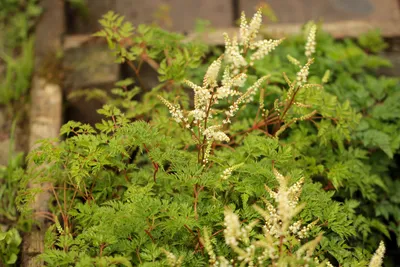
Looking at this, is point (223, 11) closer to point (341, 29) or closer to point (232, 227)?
point (341, 29)

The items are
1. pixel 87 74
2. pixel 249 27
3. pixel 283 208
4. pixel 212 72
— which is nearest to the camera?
pixel 283 208

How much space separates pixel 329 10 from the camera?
16.6 feet

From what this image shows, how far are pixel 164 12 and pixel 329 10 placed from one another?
158 centimetres

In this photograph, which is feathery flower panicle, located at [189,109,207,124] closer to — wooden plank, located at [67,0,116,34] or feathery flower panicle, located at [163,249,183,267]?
feathery flower panicle, located at [163,249,183,267]

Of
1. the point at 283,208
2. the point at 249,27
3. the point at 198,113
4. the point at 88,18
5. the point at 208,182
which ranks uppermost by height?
the point at 249,27

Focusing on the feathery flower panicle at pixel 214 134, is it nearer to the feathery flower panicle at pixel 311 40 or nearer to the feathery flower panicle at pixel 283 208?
the feathery flower panicle at pixel 283 208

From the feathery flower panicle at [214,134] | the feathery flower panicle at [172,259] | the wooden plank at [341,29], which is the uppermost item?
the wooden plank at [341,29]

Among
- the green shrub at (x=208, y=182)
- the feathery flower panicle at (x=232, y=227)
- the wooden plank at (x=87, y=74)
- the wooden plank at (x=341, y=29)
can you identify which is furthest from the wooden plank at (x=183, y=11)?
the feathery flower panicle at (x=232, y=227)

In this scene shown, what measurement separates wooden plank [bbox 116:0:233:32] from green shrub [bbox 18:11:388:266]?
1.53 m

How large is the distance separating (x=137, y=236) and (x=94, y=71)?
6.22 feet

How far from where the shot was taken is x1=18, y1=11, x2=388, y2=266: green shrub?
243cm

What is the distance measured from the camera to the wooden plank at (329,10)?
500 centimetres

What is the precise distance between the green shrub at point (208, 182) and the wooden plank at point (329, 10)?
1.72m

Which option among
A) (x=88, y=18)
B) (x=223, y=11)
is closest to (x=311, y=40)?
(x=223, y=11)
